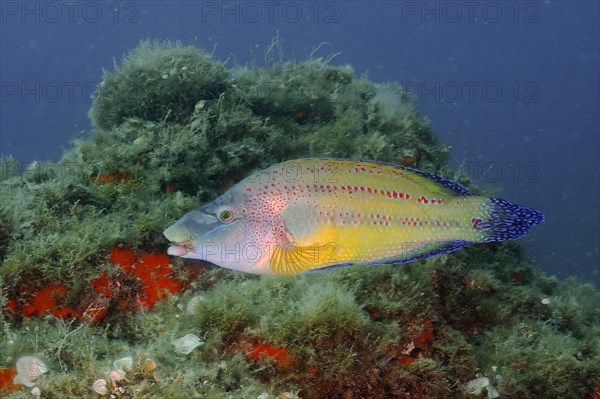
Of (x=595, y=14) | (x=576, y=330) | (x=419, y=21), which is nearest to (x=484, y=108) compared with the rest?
(x=419, y=21)

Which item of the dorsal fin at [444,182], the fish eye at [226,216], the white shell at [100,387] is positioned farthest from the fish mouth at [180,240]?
the dorsal fin at [444,182]

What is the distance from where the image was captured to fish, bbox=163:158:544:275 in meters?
2.99

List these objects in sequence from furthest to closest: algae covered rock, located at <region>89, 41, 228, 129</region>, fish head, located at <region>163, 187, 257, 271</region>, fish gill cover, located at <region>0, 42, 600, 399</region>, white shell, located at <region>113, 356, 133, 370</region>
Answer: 1. algae covered rock, located at <region>89, 41, 228, 129</region>
2. fish gill cover, located at <region>0, 42, 600, 399</region>
3. white shell, located at <region>113, 356, 133, 370</region>
4. fish head, located at <region>163, 187, 257, 271</region>

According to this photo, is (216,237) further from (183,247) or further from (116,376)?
(116,376)

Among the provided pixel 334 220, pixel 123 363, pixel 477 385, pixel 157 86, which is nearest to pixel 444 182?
pixel 334 220

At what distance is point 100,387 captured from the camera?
3113mm

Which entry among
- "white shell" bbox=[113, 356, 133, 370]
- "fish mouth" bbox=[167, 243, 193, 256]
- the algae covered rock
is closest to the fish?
"fish mouth" bbox=[167, 243, 193, 256]

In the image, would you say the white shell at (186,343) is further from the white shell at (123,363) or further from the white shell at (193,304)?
the white shell at (123,363)

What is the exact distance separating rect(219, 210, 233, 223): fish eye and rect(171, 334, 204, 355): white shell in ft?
4.18

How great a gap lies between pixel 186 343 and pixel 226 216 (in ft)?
4.32

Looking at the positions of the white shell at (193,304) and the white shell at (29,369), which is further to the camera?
the white shell at (193,304)

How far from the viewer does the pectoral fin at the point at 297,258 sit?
9.73ft

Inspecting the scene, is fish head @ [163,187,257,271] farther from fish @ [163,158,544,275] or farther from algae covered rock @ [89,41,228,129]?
algae covered rock @ [89,41,228,129]

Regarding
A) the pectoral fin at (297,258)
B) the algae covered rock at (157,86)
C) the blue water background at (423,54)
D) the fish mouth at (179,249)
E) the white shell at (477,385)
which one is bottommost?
the white shell at (477,385)
